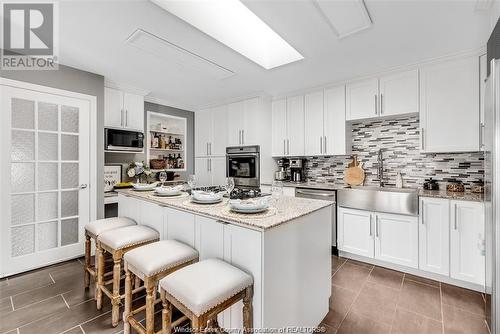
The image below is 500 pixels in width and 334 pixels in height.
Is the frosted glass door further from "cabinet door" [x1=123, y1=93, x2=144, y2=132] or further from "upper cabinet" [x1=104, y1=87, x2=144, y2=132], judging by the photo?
"cabinet door" [x1=123, y1=93, x2=144, y2=132]

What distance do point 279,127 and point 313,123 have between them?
2.00 feet

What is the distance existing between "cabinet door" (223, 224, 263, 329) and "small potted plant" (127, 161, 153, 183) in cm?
284

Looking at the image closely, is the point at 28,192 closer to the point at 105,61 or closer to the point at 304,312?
the point at 105,61

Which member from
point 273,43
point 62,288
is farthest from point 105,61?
point 62,288

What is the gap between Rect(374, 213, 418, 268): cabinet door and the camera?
2.53m

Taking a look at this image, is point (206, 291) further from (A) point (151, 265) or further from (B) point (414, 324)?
(B) point (414, 324)

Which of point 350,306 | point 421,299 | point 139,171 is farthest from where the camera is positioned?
point 139,171

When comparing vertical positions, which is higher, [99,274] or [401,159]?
[401,159]

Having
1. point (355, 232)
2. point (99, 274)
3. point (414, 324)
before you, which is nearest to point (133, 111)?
point (99, 274)

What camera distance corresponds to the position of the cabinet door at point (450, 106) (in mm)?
2383

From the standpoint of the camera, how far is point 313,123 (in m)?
3.53

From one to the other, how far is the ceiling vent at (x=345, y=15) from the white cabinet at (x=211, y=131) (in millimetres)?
2658

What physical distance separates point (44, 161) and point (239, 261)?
9.06 ft

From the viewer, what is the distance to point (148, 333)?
137cm
